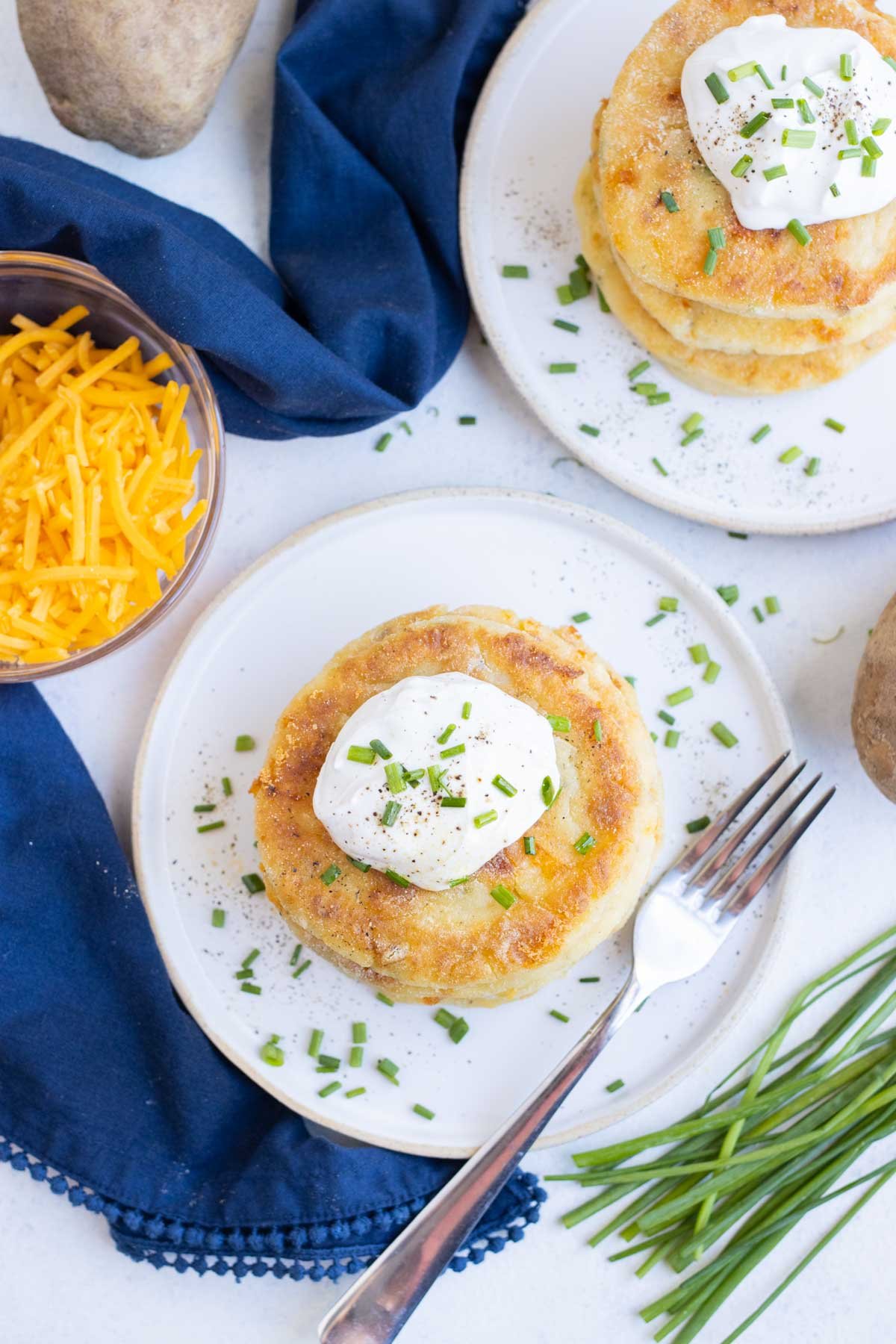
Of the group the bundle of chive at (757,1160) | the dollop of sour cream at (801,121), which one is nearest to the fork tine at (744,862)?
the bundle of chive at (757,1160)

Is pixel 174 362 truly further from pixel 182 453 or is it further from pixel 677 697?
pixel 677 697

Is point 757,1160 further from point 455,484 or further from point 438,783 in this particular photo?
point 455,484

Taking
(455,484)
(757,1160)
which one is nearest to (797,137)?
(455,484)

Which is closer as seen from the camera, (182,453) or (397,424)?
(182,453)

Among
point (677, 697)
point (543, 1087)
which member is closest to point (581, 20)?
point (677, 697)

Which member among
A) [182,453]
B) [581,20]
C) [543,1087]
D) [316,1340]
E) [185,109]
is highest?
[581,20]

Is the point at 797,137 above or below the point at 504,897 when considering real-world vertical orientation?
above

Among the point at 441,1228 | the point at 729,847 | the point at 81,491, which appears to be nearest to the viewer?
the point at 81,491
